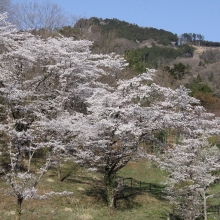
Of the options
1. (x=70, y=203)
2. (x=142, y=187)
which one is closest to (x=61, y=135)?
(x=70, y=203)

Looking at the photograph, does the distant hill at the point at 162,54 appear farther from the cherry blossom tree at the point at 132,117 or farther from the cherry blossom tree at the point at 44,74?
the cherry blossom tree at the point at 132,117

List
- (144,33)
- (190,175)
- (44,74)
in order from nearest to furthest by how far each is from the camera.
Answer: (190,175) < (44,74) < (144,33)

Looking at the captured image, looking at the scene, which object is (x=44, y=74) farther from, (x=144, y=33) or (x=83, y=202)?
(x=144, y=33)

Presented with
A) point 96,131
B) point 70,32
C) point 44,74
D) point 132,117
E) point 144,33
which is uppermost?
point 144,33

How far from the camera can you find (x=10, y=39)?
14.7m

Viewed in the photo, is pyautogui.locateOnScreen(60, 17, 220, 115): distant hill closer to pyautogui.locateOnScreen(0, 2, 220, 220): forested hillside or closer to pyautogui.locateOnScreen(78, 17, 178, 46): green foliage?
pyautogui.locateOnScreen(78, 17, 178, 46): green foliage

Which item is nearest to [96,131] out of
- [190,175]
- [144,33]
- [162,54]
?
[190,175]

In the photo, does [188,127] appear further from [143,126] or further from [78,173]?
[78,173]

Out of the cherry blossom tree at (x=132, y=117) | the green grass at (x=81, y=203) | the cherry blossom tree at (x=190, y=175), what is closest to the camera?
the cherry blossom tree at (x=190, y=175)

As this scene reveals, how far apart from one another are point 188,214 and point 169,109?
476cm

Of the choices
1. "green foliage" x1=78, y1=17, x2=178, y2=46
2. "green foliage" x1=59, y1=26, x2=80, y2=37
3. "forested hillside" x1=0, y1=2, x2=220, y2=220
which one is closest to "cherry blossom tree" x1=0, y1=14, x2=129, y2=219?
"forested hillside" x1=0, y1=2, x2=220, y2=220

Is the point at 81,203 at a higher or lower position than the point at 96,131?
lower

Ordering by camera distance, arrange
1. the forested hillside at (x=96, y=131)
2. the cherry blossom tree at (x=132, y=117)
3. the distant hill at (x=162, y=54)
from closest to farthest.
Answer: the forested hillside at (x=96, y=131)
the cherry blossom tree at (x=132, y=117)
the distant hill at (x=162, y=54)

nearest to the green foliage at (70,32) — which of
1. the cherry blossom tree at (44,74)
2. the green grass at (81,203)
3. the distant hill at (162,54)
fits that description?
the distant hill at (162,54)
